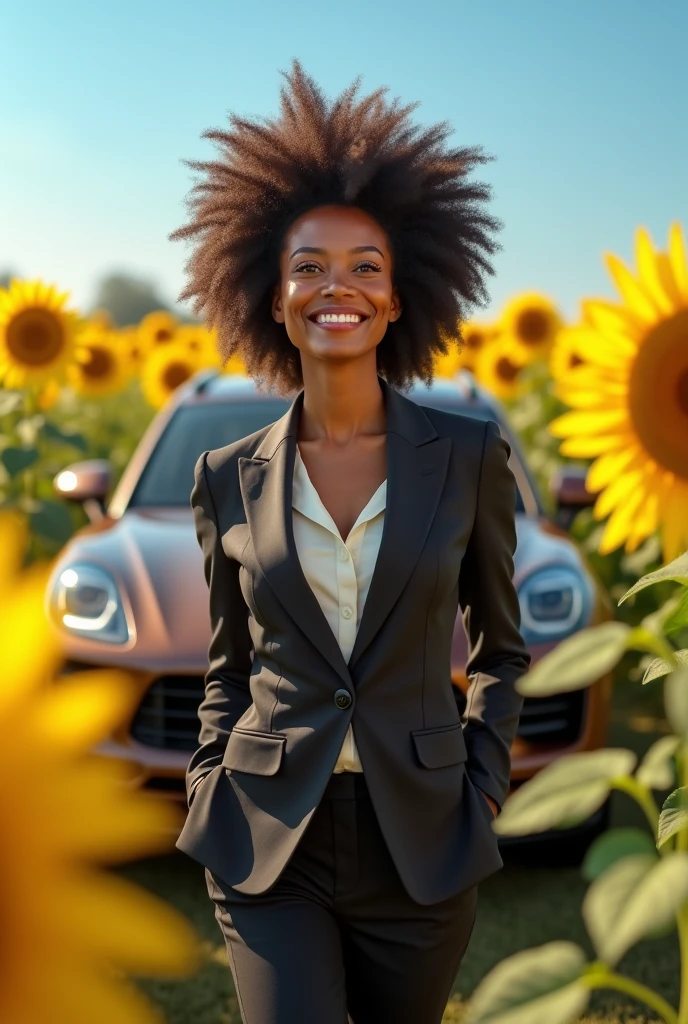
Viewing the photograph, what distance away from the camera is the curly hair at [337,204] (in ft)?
7.63

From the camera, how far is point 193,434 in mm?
5488

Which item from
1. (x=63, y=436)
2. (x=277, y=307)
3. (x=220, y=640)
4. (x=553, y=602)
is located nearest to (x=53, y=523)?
(x=63, y=436)

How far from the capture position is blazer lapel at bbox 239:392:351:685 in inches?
78.2

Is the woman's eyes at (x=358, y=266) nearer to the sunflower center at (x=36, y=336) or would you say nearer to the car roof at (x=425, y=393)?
the car roof at (x=425, y=393)

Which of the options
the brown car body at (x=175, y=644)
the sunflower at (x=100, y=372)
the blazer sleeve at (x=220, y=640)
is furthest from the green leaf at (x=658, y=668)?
the sunflower at (x=100, y=372)

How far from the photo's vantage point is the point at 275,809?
6.57ft

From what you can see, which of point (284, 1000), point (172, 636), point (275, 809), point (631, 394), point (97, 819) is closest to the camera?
point (97, 819)

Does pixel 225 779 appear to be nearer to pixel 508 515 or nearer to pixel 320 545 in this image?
pixel 320 545

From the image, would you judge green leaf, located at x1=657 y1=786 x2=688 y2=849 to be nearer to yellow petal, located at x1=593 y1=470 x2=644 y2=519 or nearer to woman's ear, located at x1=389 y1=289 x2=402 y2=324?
yellow petal, located at x1=593 y1=470 x2=644 y2=519

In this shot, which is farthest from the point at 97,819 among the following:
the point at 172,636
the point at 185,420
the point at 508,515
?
the point at 185,420

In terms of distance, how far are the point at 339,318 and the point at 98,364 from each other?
7735 millimetres

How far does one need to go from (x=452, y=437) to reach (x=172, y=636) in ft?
6.83

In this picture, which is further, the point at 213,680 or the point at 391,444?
the point at 213,680

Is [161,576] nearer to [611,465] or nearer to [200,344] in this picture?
[611,465]
